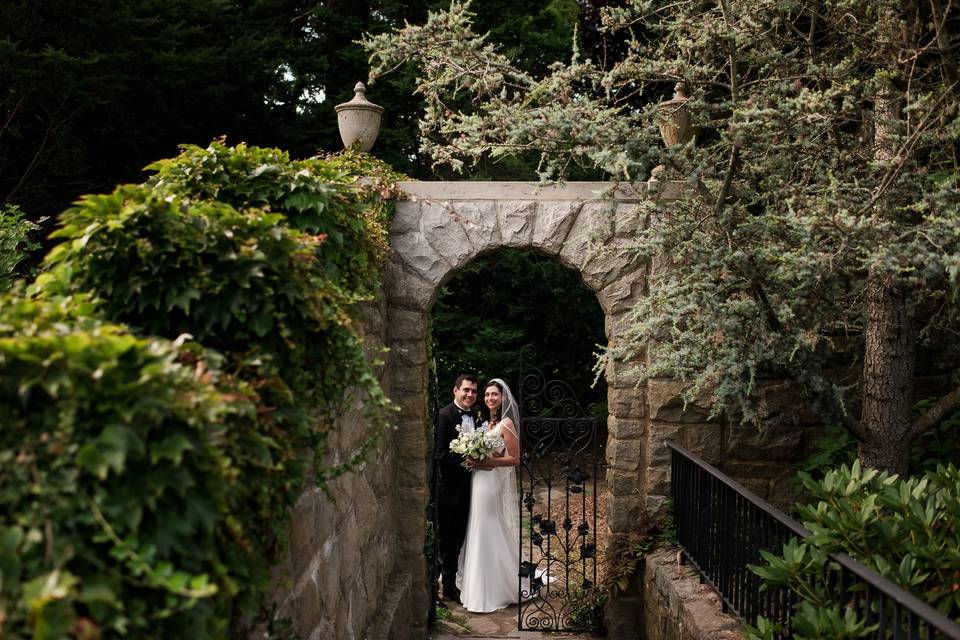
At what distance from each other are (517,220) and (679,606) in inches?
93.7

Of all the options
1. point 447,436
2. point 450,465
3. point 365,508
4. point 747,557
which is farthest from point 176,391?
point 450,465

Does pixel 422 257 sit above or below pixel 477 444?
above

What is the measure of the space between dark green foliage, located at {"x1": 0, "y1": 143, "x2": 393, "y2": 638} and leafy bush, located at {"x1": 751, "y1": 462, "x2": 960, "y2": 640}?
5.40 ft

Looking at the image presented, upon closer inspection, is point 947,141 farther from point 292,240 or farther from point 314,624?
point 314,624

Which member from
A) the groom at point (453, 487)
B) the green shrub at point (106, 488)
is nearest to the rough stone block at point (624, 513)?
the groom at point (453, 487)

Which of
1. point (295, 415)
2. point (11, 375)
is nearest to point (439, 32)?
point (295, 415)

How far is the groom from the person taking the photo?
6.28 metres

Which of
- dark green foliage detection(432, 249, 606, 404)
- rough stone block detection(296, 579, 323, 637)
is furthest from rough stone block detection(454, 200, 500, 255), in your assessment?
dark green foliage detection(432, 249, 606, 404)

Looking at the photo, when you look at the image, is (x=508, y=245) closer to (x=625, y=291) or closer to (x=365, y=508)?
(x=625, y=291)

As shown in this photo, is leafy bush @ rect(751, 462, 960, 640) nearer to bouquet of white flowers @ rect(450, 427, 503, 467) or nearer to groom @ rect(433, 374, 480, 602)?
bouquet of white flowers @ rect(450, 427, 503, 467)

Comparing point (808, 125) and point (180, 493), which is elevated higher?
point (808, 125)

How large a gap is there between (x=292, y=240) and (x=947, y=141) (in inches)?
123

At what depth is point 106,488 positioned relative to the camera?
143cm

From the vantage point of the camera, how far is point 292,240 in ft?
6.99
